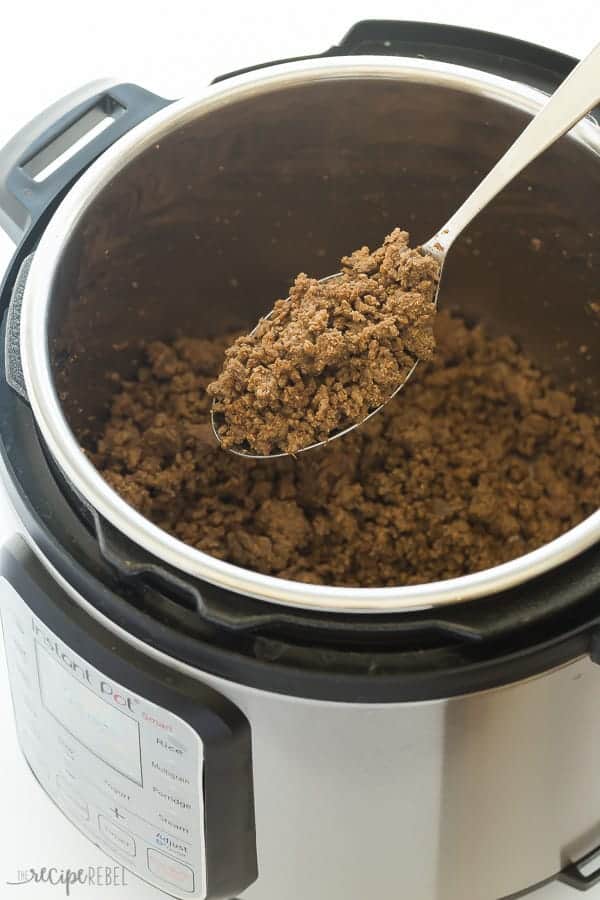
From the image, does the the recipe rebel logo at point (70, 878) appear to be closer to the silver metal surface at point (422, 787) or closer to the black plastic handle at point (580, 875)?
the silver metal surface at point (422, 787)

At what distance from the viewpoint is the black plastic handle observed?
101 cm

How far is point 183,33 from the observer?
160 cm

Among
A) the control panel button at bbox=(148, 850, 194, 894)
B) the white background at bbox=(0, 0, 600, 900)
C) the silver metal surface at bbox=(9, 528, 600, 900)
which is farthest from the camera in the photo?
the white background at bbox=(0, 0, 600, 900)

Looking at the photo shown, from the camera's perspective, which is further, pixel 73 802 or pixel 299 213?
pixel 299 213

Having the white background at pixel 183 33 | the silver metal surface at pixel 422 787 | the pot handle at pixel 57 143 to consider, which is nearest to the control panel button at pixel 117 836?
the silver metal surface at pixel 422 787

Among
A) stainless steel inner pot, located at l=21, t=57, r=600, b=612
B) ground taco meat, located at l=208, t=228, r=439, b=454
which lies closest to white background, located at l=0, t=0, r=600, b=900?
stainless steel inner pot, located at l=21, t=57, r=600, b=612

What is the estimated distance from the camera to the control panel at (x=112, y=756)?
32.1 inches

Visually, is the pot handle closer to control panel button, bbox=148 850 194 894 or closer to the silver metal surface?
the silver metal surface

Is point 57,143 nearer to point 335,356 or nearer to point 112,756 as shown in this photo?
point 335,356

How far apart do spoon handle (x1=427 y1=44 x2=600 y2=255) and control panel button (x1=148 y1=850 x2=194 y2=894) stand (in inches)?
23.3

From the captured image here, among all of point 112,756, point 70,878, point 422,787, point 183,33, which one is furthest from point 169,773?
point 183,33

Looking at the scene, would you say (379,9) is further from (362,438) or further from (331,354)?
(331,354)

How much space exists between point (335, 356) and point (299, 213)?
30cm

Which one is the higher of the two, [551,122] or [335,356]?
[551,122]
